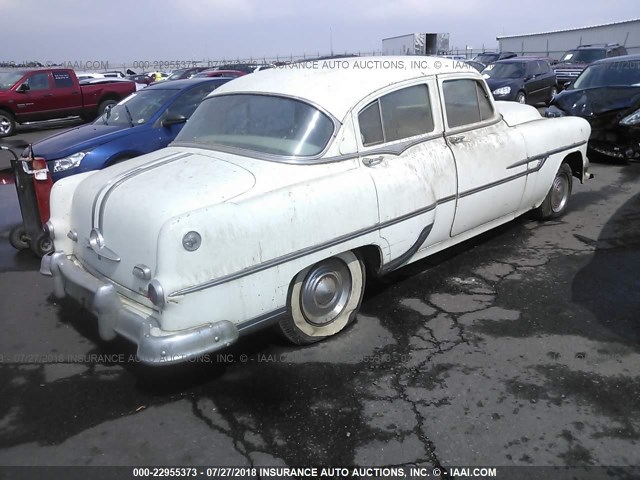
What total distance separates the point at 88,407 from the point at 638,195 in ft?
22.8

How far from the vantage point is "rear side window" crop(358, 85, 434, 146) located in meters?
3.79

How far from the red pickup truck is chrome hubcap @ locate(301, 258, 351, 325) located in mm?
14425

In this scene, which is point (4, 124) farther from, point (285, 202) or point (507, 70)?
point (285, 202)

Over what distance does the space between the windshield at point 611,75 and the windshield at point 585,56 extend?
1009cm

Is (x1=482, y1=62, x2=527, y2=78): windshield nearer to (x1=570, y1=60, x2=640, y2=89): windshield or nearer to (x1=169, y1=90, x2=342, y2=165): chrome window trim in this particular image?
(x1=570, y1=60, x2=640, y2=89): windshield

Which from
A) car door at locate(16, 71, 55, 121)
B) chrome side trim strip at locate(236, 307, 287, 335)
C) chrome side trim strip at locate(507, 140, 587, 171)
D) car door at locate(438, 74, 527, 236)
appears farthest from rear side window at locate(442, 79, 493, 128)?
car door at locate(16, 71, 55, 121)

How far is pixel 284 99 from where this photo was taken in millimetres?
3783

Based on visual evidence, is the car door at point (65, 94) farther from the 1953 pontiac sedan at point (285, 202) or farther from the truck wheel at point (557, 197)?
the truck wheel at point (557, 197)

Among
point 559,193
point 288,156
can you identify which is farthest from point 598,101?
point 288,156

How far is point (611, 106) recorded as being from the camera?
330 inches

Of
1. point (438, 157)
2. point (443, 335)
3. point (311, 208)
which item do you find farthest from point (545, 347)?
point (311, 208)

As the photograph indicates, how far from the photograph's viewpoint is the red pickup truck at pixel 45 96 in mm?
14656

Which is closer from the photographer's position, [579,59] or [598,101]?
[598,101]

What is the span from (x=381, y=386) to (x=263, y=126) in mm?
1948
